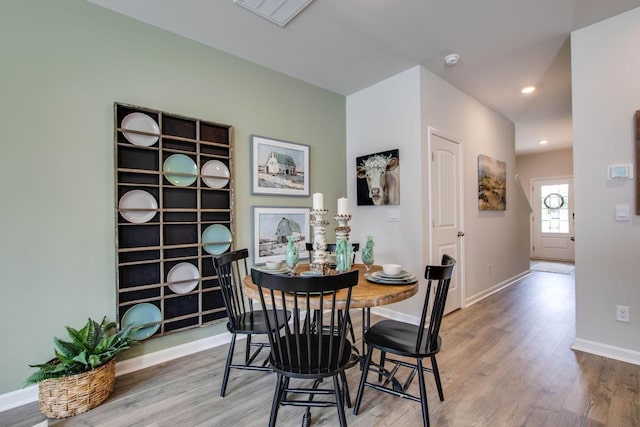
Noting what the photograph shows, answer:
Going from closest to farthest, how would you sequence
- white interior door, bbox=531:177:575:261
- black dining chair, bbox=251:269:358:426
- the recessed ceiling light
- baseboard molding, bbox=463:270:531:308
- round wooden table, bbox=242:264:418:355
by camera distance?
black dining chair, bbox=251:269:358:426 → round wooden table, bbox=242:264:418:355 → the recessed ceiling light → baseboard molding, bbox=463:270:531:308 → white interior door, bbox=531:177:575:261

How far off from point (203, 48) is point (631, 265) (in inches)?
155

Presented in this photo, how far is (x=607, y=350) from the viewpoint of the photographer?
2332 millimetres

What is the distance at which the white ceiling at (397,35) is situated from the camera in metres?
2.19

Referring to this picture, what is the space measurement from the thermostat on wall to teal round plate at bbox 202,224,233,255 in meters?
3.23

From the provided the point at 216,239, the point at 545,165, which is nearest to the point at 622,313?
the point at 216,239

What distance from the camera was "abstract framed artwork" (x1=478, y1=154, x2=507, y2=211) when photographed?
4012 mm

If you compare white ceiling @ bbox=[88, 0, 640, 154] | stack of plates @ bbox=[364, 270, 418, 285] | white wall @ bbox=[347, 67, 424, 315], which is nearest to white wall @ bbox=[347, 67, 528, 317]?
white wall @ bbox=[347, 67, 424, 315]

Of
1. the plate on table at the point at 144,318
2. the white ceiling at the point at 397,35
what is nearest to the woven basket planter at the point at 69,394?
the plate on table at the point at 144,318

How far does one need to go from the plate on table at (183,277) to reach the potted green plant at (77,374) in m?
0.51

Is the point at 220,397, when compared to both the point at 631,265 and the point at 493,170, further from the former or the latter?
the point at 493,170

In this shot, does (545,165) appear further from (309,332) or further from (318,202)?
(309,332)

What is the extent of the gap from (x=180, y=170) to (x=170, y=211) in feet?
1.17

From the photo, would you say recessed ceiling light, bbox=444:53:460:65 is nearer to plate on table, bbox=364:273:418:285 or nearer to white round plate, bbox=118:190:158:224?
plate on table, bbox=364:273:418:285

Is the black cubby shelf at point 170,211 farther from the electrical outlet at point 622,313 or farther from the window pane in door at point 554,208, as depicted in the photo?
the window pane in door at point 554,208
